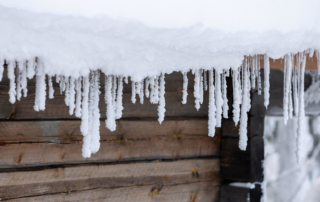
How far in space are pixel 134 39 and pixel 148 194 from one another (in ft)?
4.10

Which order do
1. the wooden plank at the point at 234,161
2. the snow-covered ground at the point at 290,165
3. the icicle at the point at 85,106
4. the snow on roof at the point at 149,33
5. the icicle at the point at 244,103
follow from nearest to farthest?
the snow on roof at the point at 149,33, the icicle at the point at 85,106, the icicle at the point at 244,103, the wooden plank at the point at 234,161, the snow-covered ground at the point at 290,165

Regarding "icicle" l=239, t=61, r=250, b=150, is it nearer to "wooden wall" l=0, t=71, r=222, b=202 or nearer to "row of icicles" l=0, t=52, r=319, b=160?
"row of icicles" l=0, t=52, r=319, b=160

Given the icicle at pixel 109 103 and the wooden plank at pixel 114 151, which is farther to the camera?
the wooden plank at pixel 114 151

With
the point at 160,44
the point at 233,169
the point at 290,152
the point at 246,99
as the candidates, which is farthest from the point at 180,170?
the point at 290,152

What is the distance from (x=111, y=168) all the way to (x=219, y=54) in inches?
41.4

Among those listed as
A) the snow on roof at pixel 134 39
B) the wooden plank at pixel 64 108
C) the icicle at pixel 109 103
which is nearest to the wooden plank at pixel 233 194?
the wooden plank at pixel 64 108

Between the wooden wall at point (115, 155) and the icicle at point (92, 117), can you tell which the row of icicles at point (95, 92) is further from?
the wooden wall at point (115, 155)

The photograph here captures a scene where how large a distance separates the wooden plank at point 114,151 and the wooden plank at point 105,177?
0.05 meters

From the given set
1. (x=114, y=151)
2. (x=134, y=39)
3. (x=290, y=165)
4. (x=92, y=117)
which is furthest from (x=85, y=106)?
(x=290, y=165)

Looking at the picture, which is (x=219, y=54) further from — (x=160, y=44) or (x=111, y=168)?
(x=111, y=168)

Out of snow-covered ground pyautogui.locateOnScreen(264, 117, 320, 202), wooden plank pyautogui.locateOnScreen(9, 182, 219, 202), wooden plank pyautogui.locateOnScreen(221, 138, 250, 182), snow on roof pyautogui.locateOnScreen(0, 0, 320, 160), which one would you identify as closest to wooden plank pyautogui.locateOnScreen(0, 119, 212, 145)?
wooden plank pyautogui.locateOnScreen(221, 138, 250, 182)

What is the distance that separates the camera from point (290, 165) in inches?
212

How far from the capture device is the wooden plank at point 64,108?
1274 millimetres

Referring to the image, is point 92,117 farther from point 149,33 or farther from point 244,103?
point 244,103
